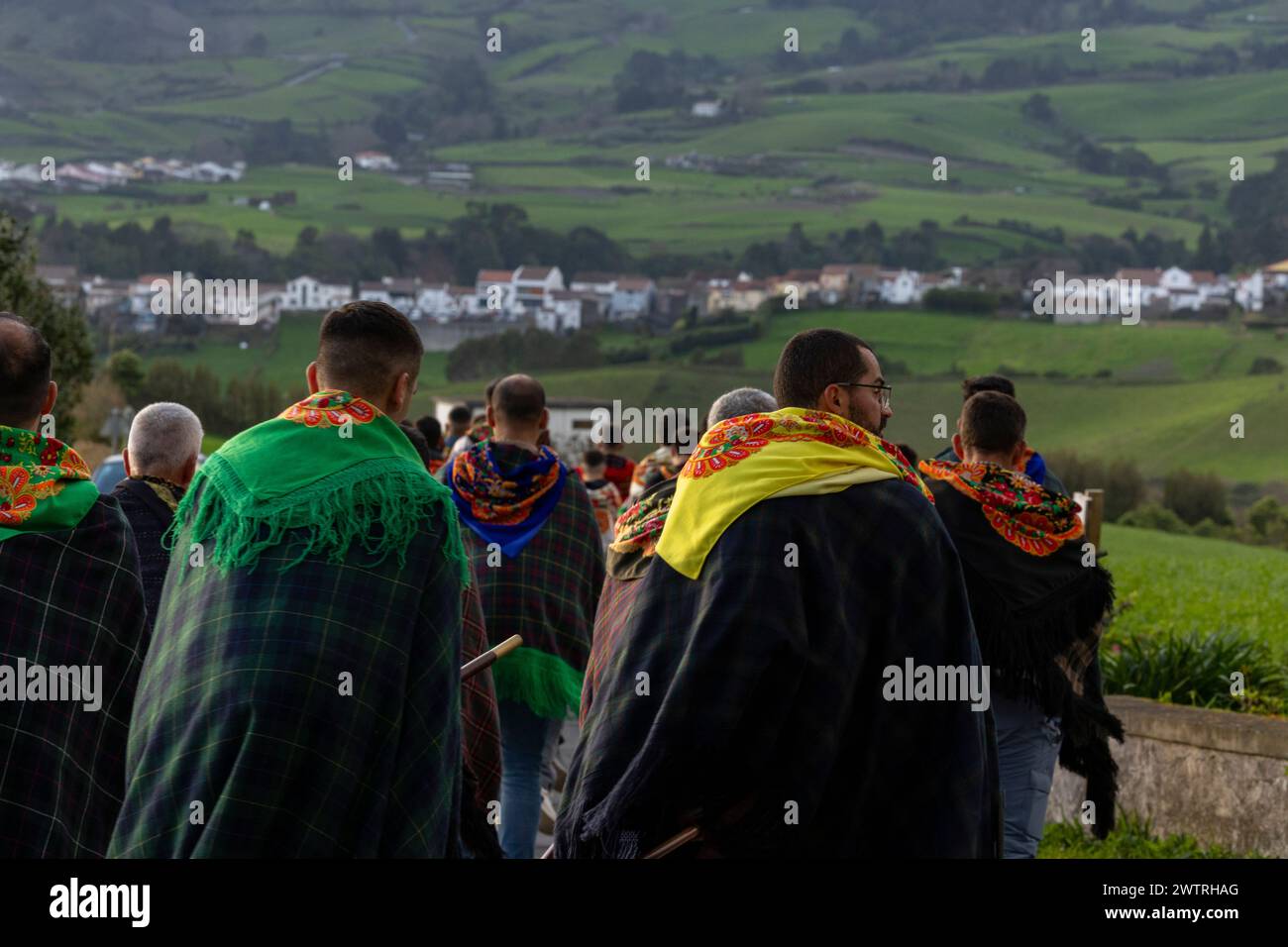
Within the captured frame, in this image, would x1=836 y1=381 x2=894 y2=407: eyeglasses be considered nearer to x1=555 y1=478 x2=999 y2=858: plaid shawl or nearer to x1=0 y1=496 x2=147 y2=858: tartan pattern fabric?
x1=555 y1=478 x2=999 y2=858: plaid shawl

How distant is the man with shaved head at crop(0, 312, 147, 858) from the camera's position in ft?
13.8

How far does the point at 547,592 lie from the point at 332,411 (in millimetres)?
3438

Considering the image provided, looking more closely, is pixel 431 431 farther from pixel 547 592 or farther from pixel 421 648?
pixel 421 648

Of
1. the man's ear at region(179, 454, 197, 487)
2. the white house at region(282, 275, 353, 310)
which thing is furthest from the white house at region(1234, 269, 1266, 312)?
the man's ear at region(179, 454, 197, 487)

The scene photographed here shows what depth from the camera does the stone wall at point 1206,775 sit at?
775 cm

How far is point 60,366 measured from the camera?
37.6 metres

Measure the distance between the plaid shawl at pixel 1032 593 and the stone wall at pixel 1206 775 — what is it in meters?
1.37

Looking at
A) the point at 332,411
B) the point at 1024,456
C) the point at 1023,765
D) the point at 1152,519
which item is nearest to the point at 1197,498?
the point at 1152,519

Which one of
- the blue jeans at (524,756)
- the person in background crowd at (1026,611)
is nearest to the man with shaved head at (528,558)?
the blue jeans at (524,756)

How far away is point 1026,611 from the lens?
20.4 feet

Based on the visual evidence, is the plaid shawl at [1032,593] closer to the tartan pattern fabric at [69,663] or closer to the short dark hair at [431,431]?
the tartan pattern fabric at [69,663]
